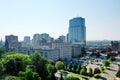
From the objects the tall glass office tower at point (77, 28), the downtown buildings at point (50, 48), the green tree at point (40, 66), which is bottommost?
the green tree at point (40, 66)

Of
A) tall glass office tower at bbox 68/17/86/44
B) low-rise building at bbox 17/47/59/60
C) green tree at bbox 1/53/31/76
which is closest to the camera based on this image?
green tree at bbox 1/53/31/76

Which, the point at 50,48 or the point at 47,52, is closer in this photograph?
the point at 47,52

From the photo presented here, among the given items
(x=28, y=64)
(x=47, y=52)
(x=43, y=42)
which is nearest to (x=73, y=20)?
(x=43, y=42)

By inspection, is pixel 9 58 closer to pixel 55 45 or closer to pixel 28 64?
pixel 28 64

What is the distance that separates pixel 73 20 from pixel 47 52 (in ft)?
271

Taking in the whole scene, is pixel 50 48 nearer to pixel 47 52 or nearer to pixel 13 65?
pixel 47 52

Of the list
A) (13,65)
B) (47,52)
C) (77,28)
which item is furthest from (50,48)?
(77,28)

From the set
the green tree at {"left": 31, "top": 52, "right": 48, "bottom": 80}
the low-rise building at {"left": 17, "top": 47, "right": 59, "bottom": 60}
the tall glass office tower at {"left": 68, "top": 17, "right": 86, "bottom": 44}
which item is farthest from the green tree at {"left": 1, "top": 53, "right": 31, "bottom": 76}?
the tall glass office tower at {"left": 68, "top": 17, "right": 86, "bottom": 44}

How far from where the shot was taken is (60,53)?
5053 cm

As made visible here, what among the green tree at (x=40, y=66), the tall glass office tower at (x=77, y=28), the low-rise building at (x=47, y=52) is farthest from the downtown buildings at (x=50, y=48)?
the tall glass office tower at (x=77, y=28)

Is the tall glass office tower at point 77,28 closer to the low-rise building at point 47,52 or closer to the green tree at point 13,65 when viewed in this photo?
the low-rise building at point 47,52

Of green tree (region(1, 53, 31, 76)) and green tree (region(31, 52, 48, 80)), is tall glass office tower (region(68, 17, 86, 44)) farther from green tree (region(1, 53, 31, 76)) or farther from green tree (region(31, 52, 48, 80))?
green tree (region(1, 53, 31, 76))

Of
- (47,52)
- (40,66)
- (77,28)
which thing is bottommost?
(40,66)

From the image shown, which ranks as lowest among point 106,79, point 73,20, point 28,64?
point 106,79
